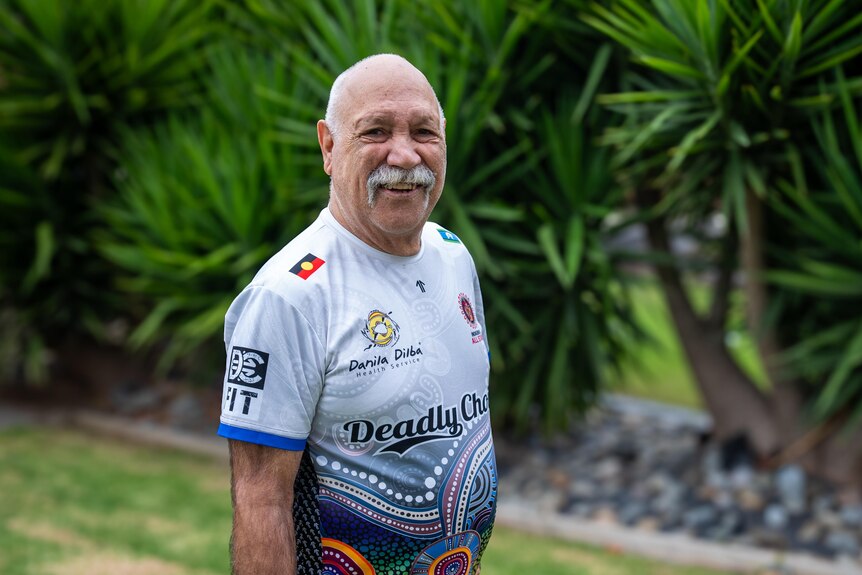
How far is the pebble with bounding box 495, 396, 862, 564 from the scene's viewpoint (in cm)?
495

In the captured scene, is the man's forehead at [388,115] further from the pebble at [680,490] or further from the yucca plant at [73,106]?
the yucca plant at [73,106]

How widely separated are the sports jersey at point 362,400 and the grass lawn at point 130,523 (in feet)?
8.71

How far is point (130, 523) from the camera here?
16.5 feet

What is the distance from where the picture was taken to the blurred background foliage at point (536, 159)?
430 cm

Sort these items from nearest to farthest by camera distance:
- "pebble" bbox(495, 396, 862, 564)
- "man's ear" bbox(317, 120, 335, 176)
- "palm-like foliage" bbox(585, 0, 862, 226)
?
1. "man's ear" bbox(317, 120, 335, 176)
2. "palm-like foliage" bbox(585, 0, 862, 226)
3. "pebble" bbox(495, 396, 862, 564)

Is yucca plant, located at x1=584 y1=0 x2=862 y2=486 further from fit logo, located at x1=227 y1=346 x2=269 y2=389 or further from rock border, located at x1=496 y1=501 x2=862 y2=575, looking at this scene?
fit logo, located at x1=227 y1=346 x2=269 y2=389

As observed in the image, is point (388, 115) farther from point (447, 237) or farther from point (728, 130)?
point (728, 130)

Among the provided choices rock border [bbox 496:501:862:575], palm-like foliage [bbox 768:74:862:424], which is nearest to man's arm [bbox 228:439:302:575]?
palm-like foliage [bbox 768:74:862:424]

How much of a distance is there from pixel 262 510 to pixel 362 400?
0.91 ft

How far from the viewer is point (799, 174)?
4.34 meters

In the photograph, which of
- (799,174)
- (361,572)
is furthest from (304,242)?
(799,174)

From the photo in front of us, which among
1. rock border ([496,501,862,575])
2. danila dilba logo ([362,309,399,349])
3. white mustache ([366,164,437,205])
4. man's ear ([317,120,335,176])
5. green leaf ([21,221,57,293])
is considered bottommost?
rock border ([496,501,862,575])

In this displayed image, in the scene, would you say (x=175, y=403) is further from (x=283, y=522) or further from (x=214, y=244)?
(x=283, y=522)

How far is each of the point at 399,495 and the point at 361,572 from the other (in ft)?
0.58
